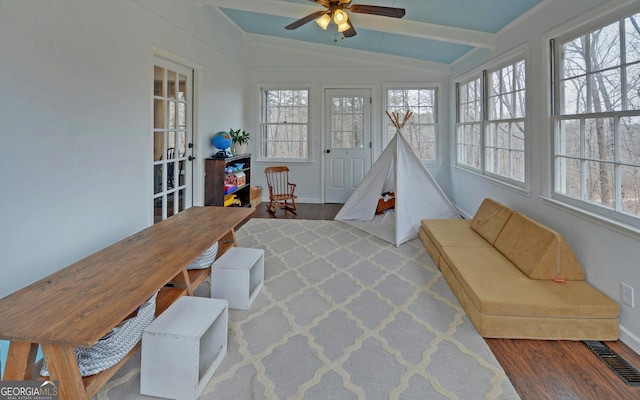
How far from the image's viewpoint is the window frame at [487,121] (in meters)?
3.25

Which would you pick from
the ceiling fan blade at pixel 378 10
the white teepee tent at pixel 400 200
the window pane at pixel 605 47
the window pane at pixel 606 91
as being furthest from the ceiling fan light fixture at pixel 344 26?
the window pane at pixel 606 91

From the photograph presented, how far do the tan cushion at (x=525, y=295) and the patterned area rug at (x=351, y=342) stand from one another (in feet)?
0.79

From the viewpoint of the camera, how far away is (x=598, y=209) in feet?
7.64

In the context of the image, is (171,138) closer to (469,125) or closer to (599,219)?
(599,219)

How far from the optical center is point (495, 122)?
411cm

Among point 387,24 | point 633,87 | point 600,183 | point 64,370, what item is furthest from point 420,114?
point 64,370

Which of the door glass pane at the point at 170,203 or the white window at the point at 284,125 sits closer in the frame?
the door glass pane at the point at 170,203

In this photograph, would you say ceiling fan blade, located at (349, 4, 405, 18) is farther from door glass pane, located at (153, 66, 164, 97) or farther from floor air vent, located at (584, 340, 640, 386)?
floor air vent, located at (584, 340, 640, 386)

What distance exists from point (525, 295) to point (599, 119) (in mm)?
1414

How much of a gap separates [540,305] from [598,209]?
899mm

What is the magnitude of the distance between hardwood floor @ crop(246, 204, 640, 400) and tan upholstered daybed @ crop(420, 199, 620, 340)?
7cm

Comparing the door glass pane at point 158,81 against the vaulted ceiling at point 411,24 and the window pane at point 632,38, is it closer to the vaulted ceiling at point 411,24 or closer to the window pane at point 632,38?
the vaulted ceiling at point 411,24

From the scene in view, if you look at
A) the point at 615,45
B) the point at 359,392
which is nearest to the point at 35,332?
the point at 359,392

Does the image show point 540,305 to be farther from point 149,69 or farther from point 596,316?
point 149,69
